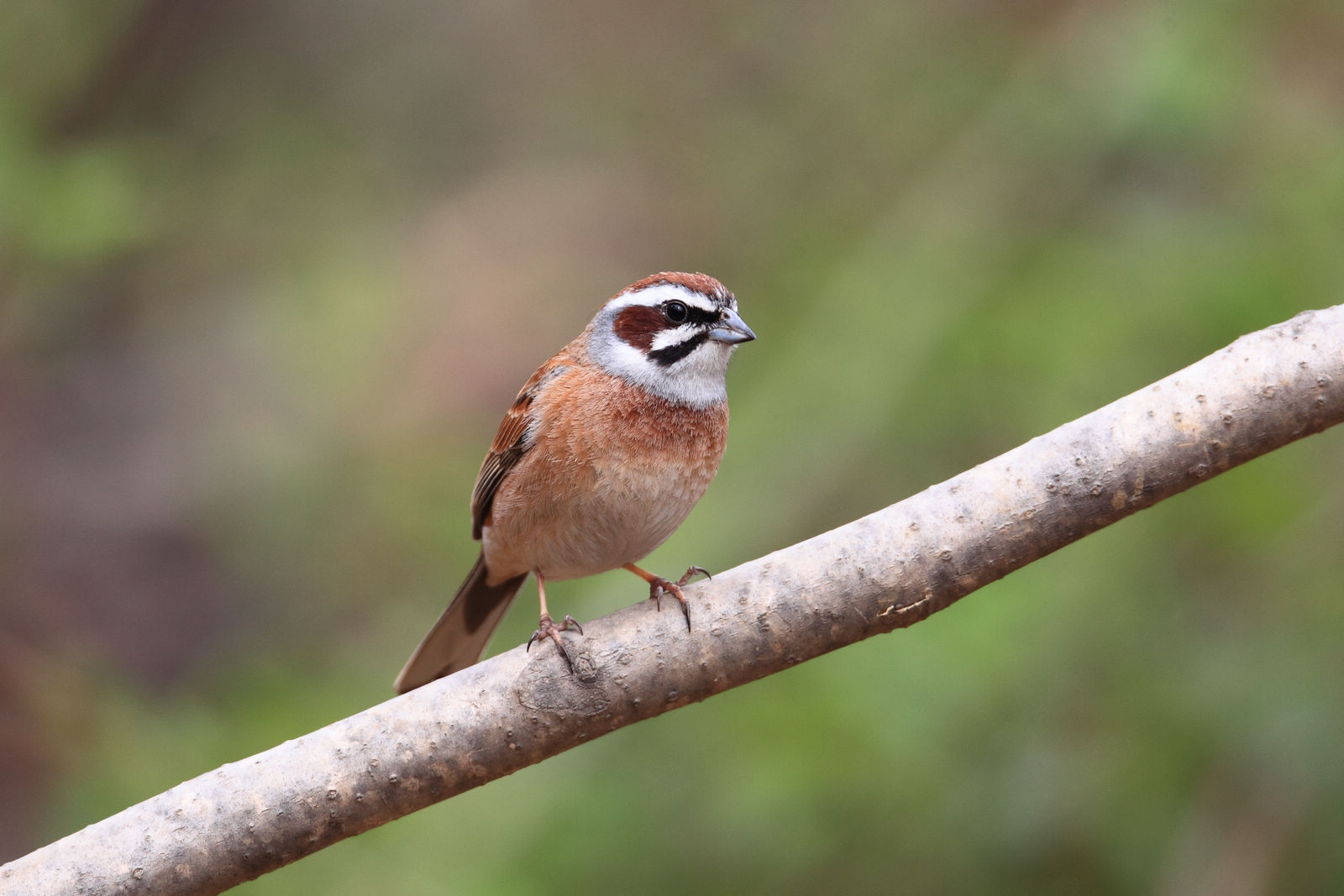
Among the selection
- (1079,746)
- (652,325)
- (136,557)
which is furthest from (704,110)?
(1079,746)

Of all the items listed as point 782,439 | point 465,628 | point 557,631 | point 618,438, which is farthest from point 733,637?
point 782,439

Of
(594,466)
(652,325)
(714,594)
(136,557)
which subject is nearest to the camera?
(714,594)

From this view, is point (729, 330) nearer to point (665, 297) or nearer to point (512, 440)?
point (665, 297)

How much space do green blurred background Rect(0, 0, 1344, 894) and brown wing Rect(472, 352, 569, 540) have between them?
873mm

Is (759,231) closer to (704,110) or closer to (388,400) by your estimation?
(704,110)

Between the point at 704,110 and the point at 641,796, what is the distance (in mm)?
7083

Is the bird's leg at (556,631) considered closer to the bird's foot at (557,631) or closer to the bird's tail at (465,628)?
the bird's foot at (557,631)

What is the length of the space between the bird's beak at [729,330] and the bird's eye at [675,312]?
121mm

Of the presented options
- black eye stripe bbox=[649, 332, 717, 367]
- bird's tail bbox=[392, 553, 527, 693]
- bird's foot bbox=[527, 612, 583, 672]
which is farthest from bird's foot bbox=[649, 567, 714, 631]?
bird's tail bbox=[392, 553, 527, 693]

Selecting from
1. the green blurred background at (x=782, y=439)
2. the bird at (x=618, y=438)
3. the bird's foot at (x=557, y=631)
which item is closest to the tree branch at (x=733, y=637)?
the bird's foot at (x=557, y=631)

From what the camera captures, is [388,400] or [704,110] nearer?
[388,400]

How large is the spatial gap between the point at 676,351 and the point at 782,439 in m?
1.54

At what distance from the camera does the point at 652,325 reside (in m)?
4.50

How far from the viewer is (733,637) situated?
11.4ft
